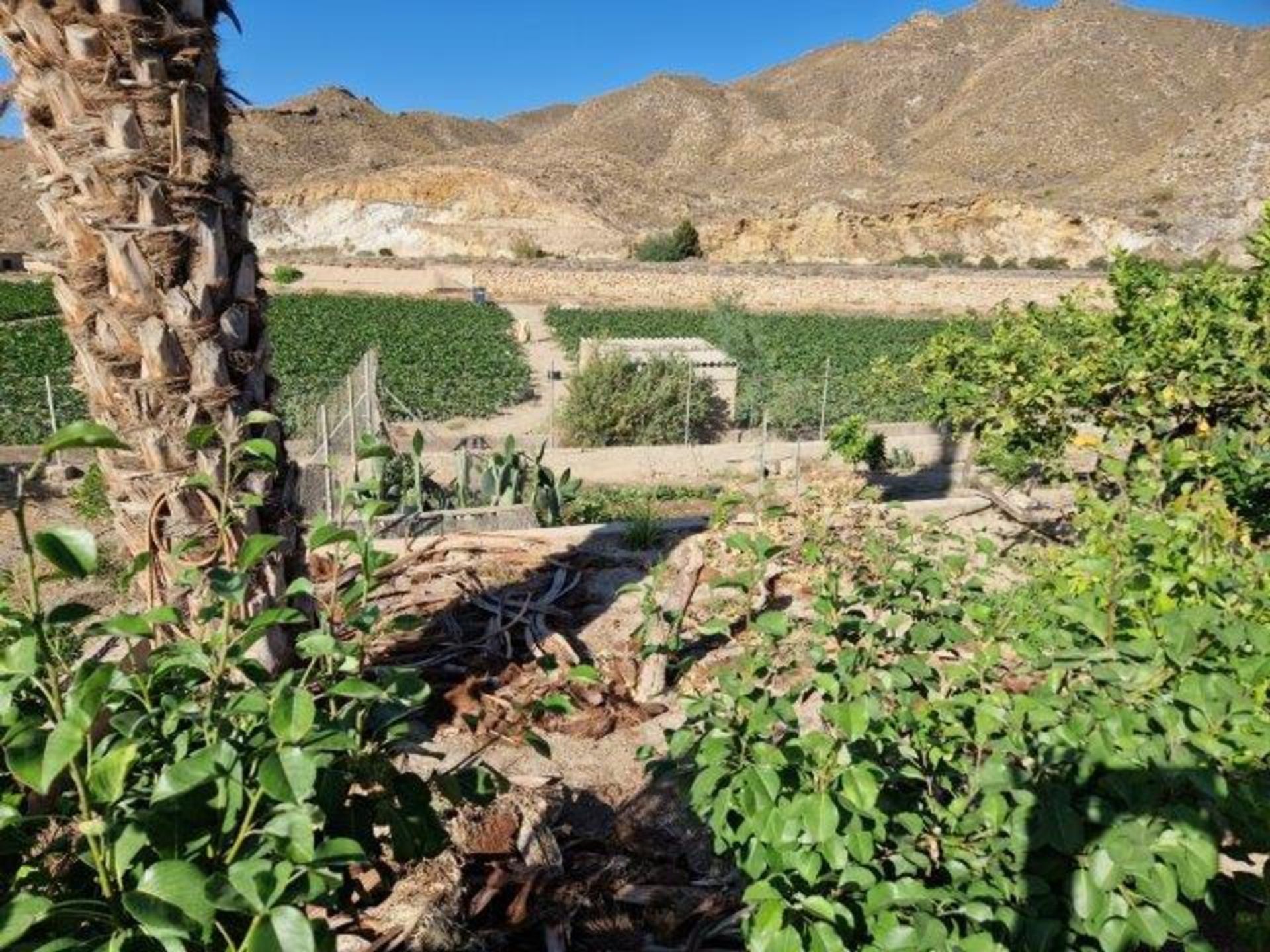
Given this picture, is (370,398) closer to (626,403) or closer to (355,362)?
(626,403)

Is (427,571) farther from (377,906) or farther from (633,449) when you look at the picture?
(633,449)

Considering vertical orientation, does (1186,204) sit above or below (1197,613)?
above

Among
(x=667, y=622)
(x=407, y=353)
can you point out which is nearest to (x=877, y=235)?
(x=407, y=353)

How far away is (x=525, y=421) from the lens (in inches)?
661

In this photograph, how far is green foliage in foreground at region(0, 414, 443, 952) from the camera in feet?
3.20

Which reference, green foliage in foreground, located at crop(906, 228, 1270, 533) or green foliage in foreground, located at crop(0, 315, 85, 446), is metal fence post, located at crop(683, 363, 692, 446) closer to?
green foliage in foreground, located at crop(906, 228, 1270, 533)

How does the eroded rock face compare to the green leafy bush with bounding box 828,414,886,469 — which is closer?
the green leafy bush with bounding box 828,414,886,469

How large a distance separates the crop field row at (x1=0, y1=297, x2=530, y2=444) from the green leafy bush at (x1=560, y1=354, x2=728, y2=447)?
397cm

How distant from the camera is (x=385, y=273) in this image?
37281 mm

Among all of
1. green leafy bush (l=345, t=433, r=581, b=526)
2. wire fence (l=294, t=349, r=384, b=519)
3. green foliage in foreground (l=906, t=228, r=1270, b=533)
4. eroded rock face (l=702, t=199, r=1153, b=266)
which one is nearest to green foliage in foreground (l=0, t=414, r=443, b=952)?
green foliage in foreground (l=906, t=228, r=1270, b=533)

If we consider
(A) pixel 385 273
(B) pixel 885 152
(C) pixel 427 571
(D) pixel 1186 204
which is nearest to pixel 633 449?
(C) pixel 427 571

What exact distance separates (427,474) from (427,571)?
3.60 m

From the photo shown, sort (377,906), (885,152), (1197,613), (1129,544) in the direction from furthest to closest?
(885,152), (1129,544), (377,906), (1197,613)

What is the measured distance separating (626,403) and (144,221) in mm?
10602
